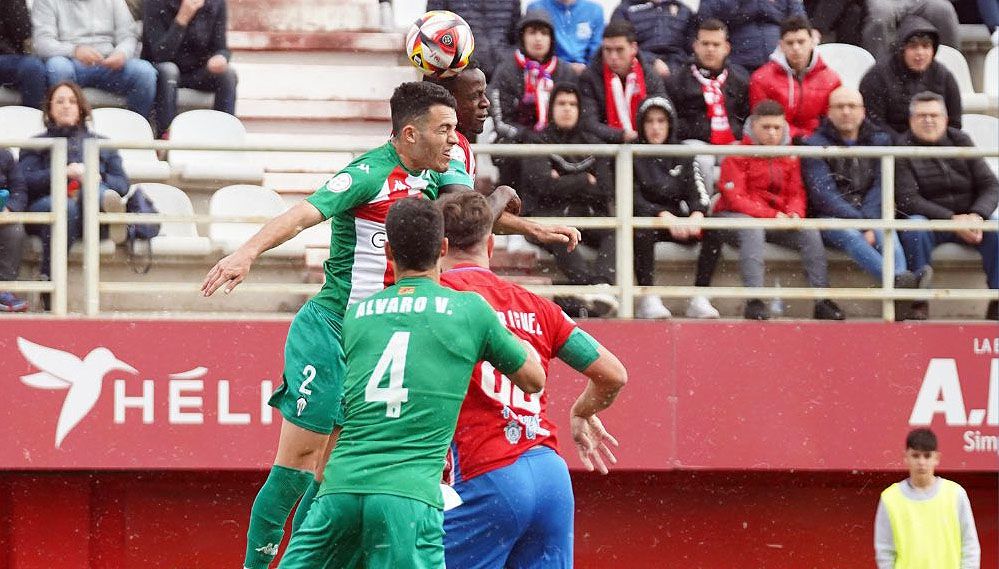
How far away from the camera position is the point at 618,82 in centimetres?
1059

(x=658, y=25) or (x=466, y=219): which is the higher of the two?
(x=658, y=25)

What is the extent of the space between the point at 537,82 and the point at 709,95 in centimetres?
116

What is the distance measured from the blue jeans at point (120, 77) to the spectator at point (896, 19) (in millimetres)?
5304

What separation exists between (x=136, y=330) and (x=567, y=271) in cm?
263

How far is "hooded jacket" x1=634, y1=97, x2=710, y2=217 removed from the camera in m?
9.98

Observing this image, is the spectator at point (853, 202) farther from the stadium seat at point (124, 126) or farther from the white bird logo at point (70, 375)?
the white bird logo at point (70, 375)

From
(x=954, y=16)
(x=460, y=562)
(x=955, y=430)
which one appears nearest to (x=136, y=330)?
(x=460, y=562)

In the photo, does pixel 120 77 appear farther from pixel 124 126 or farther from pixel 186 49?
pixel 186 49

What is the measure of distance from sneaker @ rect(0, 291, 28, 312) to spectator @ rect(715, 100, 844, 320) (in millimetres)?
4348

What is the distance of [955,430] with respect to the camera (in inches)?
392

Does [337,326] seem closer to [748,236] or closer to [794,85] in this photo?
[748,236]

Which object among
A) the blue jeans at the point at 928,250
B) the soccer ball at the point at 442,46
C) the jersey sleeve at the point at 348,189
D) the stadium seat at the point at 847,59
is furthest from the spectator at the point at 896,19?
the jersey sleeve at the point at 348,189

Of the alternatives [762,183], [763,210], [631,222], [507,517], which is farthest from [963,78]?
[507,517]

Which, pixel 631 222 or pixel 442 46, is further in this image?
pixel 631 222
